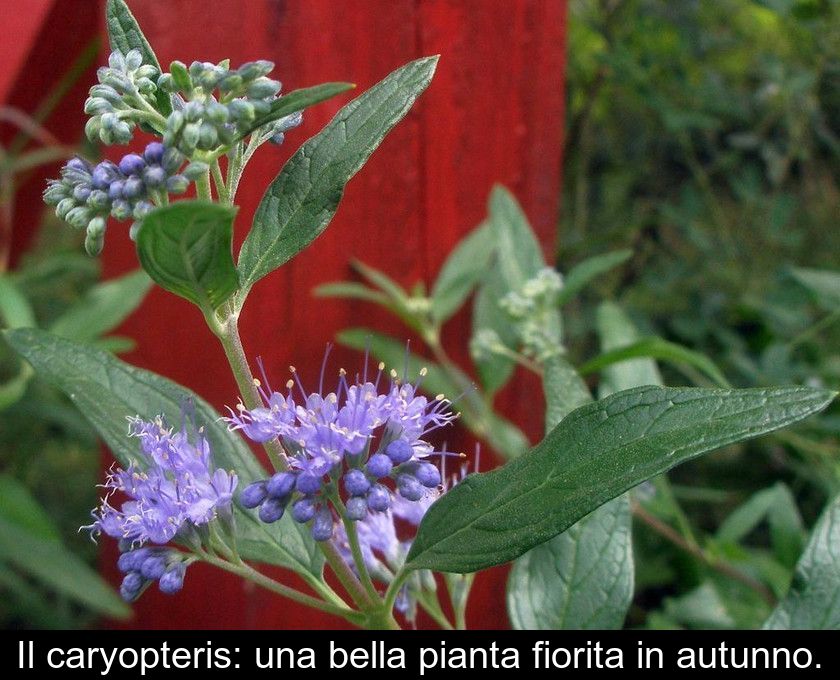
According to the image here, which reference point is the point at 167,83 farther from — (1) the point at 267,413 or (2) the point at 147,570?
(2) the point at 147,570

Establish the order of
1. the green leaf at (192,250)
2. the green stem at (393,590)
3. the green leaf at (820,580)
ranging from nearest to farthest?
the green leaf at (192,250), the green stem at (393,590), the green leaf at (820,580)

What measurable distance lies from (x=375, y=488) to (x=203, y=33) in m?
0.89

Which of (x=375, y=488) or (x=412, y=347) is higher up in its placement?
(x=412, y=347)

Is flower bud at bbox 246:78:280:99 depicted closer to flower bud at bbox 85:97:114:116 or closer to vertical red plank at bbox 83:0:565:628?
flower bud at bbox 85:97:114:116

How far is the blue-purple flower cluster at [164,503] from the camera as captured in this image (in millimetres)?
817

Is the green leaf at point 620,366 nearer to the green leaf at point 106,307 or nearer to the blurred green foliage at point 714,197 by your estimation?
the blurred green foliage at point 714,197

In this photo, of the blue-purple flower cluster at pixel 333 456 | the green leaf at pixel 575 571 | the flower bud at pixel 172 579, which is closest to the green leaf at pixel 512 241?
the green leaf at pixel 575 571

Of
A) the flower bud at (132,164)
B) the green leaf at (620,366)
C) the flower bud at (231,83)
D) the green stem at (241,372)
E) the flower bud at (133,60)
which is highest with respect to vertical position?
the green leaf at (620,366)

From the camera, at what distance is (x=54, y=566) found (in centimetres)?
162

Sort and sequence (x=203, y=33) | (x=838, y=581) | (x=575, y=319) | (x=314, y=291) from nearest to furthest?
(x=838, y=581), (x=203, y=33), (x=314, y=291), (x=575, y=319)

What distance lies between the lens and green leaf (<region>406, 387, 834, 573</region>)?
690 mm

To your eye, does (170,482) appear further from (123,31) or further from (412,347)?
(412,347)

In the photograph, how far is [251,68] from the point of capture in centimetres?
73

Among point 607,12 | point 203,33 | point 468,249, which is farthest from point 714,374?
point 607,12
